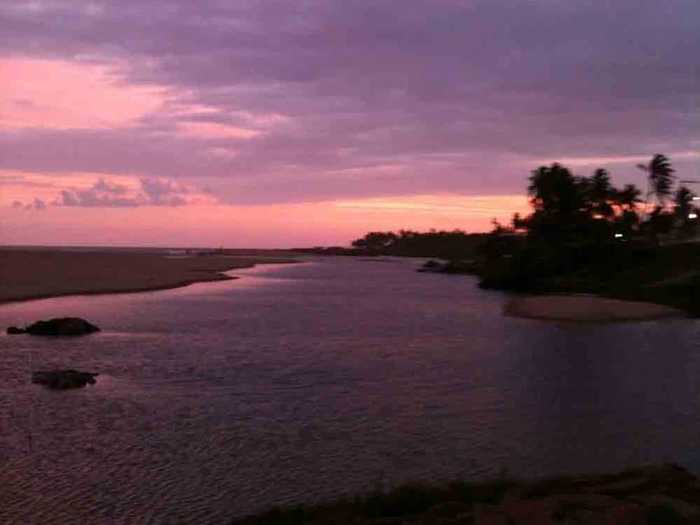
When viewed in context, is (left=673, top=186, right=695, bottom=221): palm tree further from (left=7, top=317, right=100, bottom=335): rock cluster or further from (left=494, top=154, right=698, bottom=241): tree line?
(left=7, top=317, right=100, bottom=335): rock cluster

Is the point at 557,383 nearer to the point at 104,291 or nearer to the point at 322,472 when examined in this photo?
the point at 322,472

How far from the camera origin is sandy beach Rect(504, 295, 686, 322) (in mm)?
43438

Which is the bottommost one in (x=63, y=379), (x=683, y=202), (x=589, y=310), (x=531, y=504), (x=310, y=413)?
(x=310, y=413)

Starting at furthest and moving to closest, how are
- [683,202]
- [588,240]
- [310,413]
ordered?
1. [683,202]
2. [588,240]
3. [310,413]

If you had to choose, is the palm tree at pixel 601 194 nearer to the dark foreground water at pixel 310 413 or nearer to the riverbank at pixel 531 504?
the dark foreground water at pixel 310 413

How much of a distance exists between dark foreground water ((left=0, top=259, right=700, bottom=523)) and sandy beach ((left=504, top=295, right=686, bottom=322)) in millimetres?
5713

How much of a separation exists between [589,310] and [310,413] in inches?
1161

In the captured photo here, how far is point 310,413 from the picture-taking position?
19.1 m

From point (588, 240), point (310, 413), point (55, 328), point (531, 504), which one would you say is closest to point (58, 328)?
point (55, 328)

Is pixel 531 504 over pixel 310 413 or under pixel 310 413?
over

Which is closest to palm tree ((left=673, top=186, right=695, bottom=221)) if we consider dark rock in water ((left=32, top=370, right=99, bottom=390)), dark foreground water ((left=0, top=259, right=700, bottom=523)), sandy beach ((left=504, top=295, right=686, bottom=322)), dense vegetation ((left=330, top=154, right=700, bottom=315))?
dense vegetation ((left=330, top=154, right=700, bottom=315))

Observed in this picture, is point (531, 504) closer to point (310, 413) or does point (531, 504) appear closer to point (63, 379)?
point (310, 413)

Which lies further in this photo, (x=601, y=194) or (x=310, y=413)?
(x=601, y=194)

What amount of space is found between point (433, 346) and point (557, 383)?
27.2 ft
